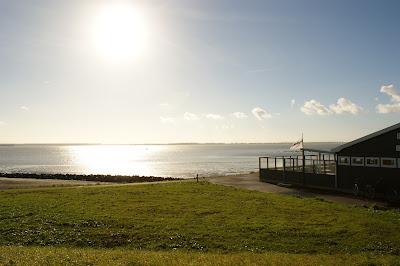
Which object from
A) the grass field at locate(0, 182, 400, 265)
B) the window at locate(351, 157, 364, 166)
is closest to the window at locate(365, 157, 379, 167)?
the window at locate(351, 157, 364, 166)

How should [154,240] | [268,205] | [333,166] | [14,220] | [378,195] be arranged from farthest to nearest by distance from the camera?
[333,166] → [378,195] → [268,205] → [14,220] → [154,240]

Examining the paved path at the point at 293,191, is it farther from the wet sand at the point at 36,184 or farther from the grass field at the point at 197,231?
the wet sand at the point at 36,184

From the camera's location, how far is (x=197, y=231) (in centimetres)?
2144

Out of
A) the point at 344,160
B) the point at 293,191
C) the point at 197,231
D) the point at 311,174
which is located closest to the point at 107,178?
the point at 311,174

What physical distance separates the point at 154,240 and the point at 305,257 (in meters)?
7.20

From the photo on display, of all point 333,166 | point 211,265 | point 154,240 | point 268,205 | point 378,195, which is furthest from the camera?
point 333,166

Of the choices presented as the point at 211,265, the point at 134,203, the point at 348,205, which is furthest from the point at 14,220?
the point at 348,205

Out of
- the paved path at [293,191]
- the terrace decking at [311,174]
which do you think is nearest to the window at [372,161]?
the paved path at [293,191]

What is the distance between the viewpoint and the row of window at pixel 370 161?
3372cm

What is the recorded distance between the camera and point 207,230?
21641 mm

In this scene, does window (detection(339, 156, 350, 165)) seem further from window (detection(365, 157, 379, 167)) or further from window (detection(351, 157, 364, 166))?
window (detection(365, 157, 379, 167))

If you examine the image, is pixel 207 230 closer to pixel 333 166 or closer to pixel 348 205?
pixel 348 205

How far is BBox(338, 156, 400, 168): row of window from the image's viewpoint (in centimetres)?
3372

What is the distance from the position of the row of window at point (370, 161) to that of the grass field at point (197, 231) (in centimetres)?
726
